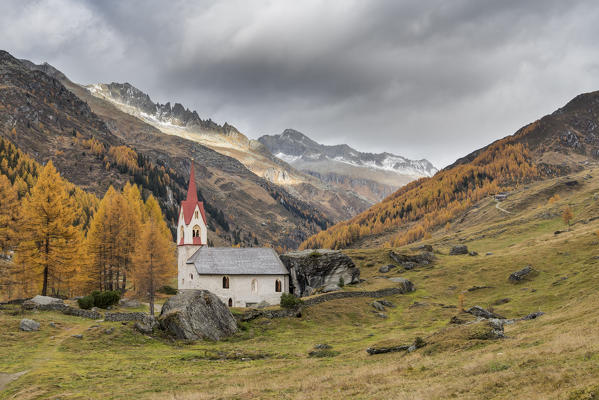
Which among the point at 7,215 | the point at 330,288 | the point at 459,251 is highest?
the point at 7,215

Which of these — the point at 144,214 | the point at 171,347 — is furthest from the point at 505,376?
the point at 144,214

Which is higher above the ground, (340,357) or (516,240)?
(516,240)

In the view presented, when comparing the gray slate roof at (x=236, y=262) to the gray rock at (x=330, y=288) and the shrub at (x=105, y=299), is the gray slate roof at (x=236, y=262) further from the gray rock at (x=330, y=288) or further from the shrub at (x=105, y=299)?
the shrub at (x=105, y=299)

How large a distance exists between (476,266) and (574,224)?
2223 inches

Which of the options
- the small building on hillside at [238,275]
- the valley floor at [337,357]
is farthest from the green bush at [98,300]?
the small building on hillside at [238,275]

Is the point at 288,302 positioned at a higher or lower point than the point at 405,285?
higher

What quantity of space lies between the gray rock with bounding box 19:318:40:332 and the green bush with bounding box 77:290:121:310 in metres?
11.0

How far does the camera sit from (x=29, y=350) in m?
36.4

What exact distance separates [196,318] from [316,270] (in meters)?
32.6

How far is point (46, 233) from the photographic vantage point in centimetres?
5869

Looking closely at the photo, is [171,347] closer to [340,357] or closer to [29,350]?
[29,350]

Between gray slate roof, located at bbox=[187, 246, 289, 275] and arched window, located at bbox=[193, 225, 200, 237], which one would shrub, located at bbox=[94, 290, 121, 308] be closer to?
gray slate roof, located at bbox=[187, 246, 289, 275]

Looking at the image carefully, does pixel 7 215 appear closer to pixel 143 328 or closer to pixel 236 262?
pixel 143 328

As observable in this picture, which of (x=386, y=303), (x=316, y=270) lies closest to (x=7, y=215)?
(x=316, y=270)
